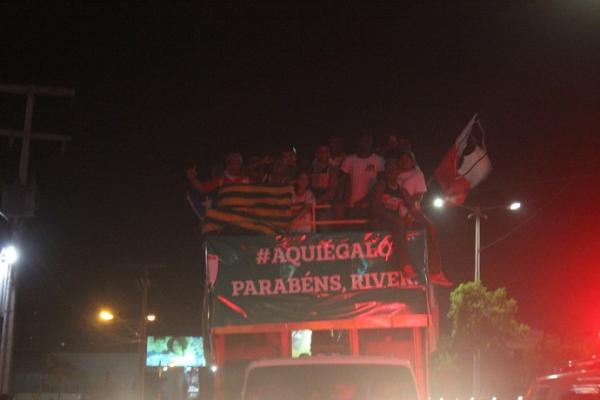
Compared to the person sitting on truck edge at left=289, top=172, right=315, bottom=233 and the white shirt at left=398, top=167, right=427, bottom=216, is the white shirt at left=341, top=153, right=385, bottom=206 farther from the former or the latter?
the person sitting on truck edge at left=289, top=172, right=315, bottom=233

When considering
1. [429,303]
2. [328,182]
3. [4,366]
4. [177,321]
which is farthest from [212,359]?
[177,321]

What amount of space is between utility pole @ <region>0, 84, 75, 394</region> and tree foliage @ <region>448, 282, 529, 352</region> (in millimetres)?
17555

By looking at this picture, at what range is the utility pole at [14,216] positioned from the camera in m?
16.8

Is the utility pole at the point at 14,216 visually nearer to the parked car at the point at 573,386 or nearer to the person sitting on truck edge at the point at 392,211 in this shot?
the person sitting on truck edge at the point at 392,211

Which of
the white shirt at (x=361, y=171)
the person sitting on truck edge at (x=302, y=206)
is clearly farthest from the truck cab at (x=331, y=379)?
the white shirt at (x=361, y=171)

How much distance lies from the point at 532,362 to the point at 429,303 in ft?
104

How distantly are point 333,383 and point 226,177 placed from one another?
15.2 ft

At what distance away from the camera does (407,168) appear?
1137cm

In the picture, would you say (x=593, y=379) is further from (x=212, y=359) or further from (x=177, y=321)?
(x=177, y=321)

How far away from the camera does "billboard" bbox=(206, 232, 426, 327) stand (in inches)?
365

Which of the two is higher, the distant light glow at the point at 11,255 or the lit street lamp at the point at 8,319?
the distant light glow at the point at 11,255

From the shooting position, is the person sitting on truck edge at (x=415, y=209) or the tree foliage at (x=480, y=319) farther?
the tree foliage at (x=480, y=319)

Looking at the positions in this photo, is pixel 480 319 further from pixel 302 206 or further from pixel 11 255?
pixel 302 206

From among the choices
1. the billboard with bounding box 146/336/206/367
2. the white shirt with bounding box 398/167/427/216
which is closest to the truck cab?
the white shirt with bounding box 398/167/427/216
